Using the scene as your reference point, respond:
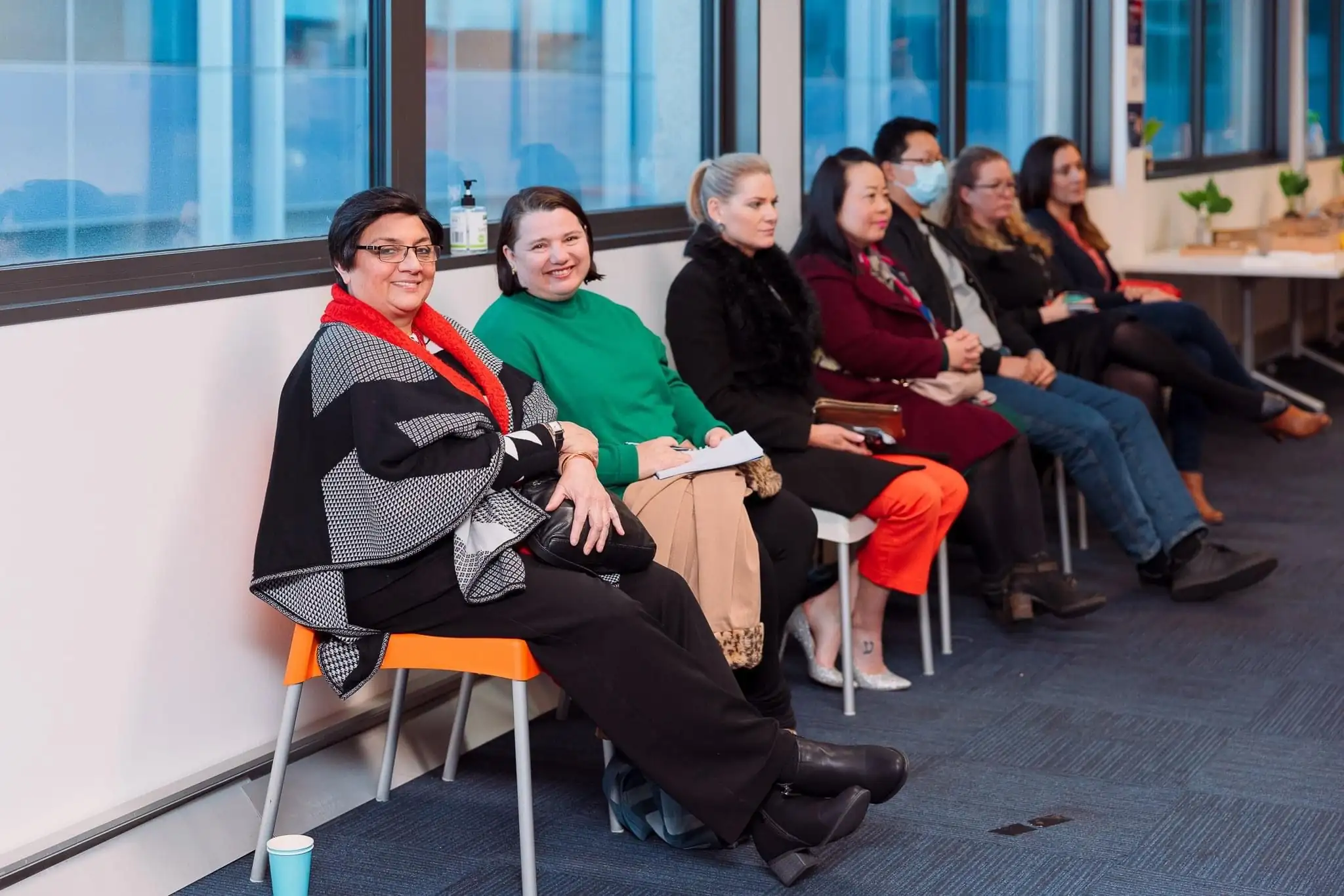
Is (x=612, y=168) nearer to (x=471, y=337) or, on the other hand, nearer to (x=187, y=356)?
(x=471, y=337)

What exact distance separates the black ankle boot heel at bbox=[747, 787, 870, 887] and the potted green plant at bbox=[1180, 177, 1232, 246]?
4.76 meters

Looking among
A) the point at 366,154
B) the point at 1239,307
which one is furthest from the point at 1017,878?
the point at 1239,307

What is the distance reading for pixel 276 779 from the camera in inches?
103

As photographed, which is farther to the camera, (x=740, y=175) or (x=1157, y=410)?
(x=1157, y=410)

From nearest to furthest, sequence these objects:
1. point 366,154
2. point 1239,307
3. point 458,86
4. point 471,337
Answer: point 471,337 < point 366,154 < point 458,86 < point 1239,307

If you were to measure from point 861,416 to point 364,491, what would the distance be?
159cm

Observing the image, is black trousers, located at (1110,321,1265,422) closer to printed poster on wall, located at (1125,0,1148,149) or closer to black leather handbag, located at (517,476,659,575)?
printed poster on wall, located at (1125,0,1148,149)

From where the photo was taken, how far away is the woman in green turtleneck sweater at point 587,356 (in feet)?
9.98

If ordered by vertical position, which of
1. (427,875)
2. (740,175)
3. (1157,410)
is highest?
(740,175)

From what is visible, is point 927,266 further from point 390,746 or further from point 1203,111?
point 1203,111

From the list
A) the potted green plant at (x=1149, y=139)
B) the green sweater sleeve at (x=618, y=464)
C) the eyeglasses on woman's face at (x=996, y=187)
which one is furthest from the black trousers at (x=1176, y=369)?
the green sweater sleeve at (x=618, y=464)

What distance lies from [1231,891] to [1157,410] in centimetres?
268

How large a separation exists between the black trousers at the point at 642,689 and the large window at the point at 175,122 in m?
0.90

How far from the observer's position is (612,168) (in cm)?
414
